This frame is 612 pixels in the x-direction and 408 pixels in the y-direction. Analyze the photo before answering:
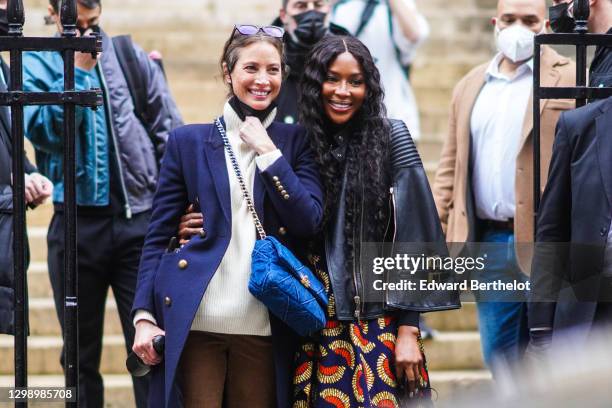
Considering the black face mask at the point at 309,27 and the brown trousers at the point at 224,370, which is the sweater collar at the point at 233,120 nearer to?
the brown trousers at the point at 224,370

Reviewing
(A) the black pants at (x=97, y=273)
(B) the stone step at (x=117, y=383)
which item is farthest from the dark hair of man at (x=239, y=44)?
(B) the stone step at (x=117, y=383)

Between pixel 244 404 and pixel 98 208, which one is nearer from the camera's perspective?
pixel 244 404

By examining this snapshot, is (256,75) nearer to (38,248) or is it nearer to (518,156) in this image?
(518,156)

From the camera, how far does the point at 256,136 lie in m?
4.32

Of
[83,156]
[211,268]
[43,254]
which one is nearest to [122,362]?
[43,254]

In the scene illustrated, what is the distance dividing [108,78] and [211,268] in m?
1.77

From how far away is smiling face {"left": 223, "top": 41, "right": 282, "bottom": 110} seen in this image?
4.43m

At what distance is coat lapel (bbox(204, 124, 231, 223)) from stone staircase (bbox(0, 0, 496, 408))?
119 inches

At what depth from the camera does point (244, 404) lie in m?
4.38

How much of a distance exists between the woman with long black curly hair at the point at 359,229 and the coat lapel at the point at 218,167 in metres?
0.32

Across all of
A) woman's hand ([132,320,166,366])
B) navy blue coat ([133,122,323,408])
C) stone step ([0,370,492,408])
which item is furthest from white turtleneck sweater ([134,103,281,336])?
stone step ([0,370,492,408])

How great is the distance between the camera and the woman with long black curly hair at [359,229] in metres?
4.26

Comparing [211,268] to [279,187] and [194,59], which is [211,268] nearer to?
[279,187]

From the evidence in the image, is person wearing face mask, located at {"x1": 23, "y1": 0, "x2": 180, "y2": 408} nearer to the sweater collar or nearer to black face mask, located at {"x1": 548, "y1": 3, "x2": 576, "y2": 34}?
the sweater collar
